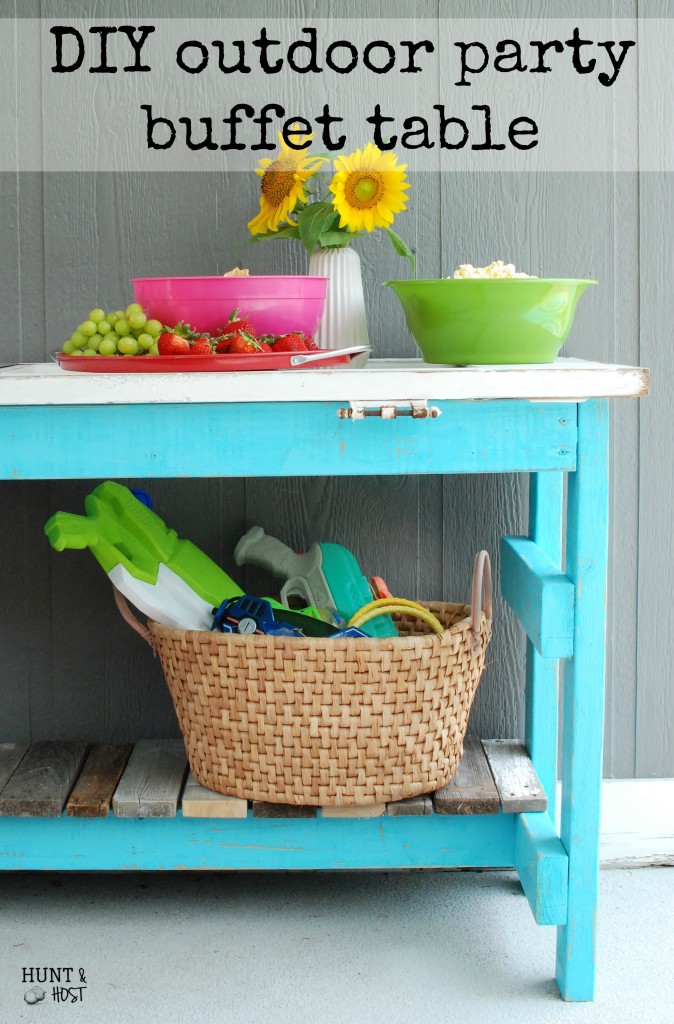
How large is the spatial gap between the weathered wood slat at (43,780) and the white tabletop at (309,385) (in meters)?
0.57

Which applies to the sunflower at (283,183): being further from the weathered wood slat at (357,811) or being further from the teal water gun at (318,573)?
the weathered wood slat at (357,811)

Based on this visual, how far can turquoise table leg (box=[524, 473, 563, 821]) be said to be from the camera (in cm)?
176

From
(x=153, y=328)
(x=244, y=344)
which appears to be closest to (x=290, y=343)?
(x=244, y=344)

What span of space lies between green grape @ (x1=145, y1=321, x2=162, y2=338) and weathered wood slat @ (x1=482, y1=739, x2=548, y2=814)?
0.79m

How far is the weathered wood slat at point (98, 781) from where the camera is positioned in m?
1.56

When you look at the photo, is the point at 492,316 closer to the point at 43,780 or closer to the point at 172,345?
the point at 172,345

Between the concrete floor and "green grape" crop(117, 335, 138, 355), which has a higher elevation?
"green grape" crop(117, 335, 138, 355)

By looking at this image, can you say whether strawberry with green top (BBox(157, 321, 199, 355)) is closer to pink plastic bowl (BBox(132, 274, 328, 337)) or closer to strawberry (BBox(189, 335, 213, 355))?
strawberry (BBox(189, 335, 213, 355))

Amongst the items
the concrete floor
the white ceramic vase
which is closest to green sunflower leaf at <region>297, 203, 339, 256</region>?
the white ceramic vase

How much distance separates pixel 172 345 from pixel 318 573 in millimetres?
453

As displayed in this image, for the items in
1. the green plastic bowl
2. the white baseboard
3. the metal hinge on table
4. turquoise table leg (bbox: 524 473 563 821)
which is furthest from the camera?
the white baseboard

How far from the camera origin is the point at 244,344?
1426 mm

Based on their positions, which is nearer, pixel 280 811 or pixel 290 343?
pixel 290 343

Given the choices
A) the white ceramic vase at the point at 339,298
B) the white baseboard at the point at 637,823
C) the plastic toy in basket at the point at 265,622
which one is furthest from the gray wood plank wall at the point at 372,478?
the plastic toy in basket at the point at 265,622
